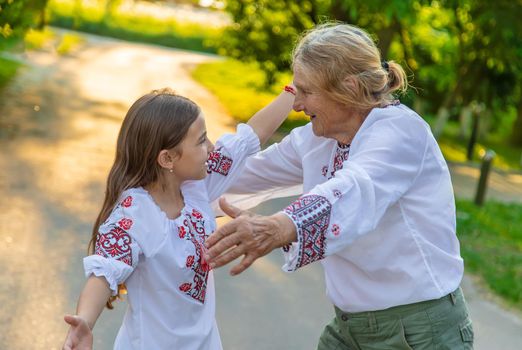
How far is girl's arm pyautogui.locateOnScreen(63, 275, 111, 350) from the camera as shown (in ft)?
8.27

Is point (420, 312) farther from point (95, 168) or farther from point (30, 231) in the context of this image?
point (95, 168)

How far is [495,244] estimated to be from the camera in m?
8.48

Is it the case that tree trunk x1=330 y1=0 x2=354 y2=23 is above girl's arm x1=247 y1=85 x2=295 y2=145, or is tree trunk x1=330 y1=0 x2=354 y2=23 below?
below

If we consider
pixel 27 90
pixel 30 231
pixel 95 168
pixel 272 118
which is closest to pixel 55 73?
pixel 27 90

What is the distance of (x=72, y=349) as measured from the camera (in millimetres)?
2525

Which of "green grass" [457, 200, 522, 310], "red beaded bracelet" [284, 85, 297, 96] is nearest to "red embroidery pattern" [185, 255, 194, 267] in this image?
"red beaded bracelet" [284, 85, 297, 96]

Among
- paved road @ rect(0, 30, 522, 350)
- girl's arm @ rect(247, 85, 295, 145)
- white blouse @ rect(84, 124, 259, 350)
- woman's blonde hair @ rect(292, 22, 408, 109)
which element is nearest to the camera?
woman's blonde hair @ rect(292, 22, 408, 109)

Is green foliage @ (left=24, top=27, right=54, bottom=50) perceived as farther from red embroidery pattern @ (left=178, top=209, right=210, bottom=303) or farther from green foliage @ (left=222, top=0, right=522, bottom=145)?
red embroidery pattern @ (left=178, top=209, right=210, bottom=303)

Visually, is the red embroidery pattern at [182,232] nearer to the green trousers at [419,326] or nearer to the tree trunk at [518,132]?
the green trousers at [419,326]

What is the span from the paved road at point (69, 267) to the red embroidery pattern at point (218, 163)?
215 cm

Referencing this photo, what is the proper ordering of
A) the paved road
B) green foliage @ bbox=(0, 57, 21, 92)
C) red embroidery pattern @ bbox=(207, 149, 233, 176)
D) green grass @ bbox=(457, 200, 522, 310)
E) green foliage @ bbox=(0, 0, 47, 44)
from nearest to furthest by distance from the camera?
red embroidery pattern @ bbox=(207, 149, 233, 176), the paved road, green foliage @ bbox=(0, 0, 47, 44), green grass @ bbox=(457, 200, 522, 310), green foliage @ bbox=(0, 57, 21, 92)

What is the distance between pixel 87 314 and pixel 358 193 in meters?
0.87

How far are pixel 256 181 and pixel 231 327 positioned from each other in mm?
2284

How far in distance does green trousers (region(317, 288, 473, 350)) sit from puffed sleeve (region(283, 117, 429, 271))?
460 mm
